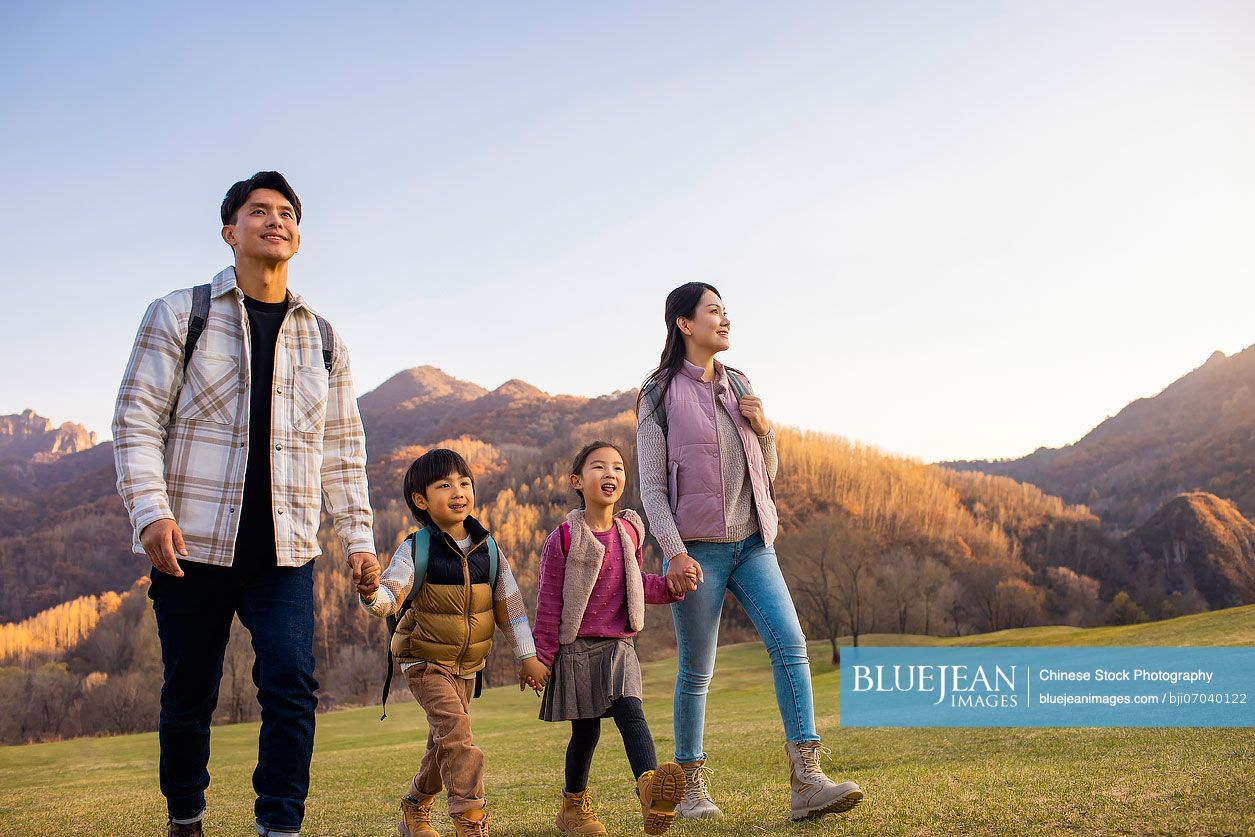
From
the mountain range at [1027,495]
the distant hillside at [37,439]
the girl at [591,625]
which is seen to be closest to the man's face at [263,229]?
the girl at [591,625]

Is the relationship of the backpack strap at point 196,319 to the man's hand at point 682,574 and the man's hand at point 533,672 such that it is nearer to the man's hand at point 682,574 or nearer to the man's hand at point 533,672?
the man's hand at point 533,672

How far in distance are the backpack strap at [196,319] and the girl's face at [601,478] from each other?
5.90ft

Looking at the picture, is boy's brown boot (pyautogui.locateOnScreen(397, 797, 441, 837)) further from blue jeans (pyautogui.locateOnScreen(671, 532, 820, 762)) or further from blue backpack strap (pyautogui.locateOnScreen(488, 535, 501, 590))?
blue jeans (pyautogui.locateOnScreen(671, 532, 820, 762))

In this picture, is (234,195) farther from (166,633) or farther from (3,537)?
(3,537)

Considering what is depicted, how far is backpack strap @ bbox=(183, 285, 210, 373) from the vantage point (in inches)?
139

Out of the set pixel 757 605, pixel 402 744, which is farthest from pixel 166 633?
pixel 402 744

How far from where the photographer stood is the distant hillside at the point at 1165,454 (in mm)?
100438

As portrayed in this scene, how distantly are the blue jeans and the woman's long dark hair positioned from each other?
2.81 ft

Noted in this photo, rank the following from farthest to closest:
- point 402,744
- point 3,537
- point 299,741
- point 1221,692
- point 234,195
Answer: point 3,537 → point 402,744 → point 1221,692 → point 234,195 → point 299,741

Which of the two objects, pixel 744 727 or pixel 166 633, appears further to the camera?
pixel 744 727

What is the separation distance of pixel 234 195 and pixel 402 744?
1654 centimetres

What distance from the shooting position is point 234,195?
3814 millimetres

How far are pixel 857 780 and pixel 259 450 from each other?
14.1 ft

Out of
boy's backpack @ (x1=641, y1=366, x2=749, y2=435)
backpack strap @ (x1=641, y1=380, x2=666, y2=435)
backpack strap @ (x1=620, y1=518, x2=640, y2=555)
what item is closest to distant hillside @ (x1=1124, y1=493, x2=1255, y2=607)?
boy's backpack @ (x1=641, y1=366, x2=749, y2=435)
